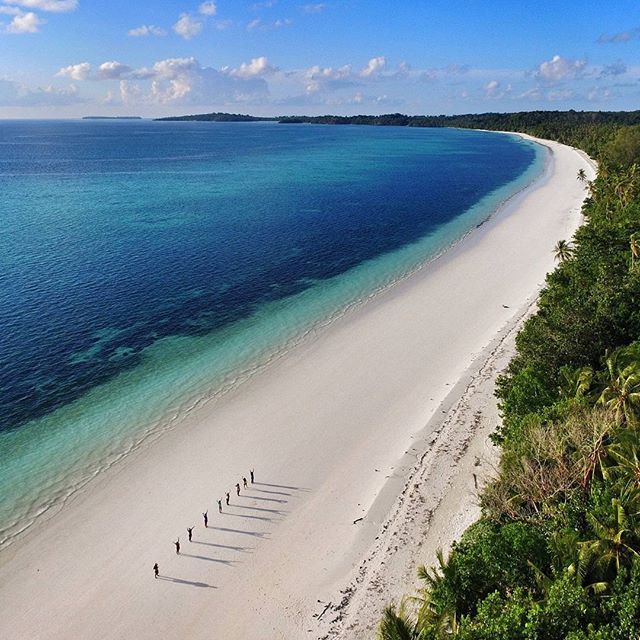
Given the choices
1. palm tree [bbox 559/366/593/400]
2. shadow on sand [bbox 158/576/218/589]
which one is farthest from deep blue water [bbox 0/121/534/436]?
palm tree [bbox 559/366/593/400]

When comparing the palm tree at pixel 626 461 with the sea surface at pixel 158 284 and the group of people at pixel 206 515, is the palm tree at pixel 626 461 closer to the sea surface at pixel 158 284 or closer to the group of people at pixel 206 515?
the group of people at pixel 206 515

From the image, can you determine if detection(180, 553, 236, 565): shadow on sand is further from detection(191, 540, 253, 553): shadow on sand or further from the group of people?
detection(191, 540, 253, 553): shadow on sand

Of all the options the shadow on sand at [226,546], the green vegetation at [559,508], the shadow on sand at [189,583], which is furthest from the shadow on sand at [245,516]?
the green vegetation at [559,508]

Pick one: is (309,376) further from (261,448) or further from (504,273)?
(504,273)

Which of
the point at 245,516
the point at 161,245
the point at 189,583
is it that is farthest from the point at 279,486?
the point at 161,245

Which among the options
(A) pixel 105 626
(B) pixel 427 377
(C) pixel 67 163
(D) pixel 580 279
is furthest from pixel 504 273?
(C) pixel 67 163

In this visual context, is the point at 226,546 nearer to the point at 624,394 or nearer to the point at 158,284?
the point at 624,394

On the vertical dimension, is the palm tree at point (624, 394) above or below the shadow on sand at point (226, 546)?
above
